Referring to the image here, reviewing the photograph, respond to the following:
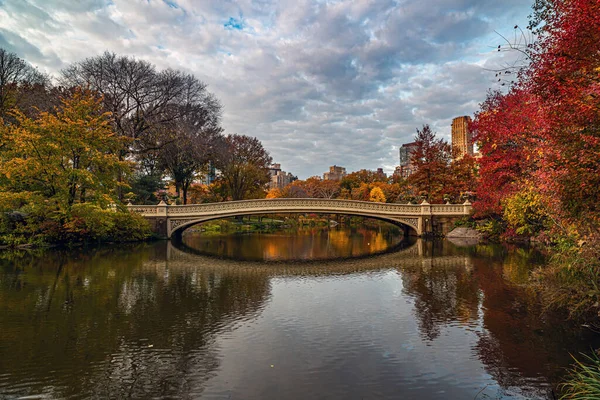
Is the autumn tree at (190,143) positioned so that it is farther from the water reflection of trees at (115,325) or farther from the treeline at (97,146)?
the water reflection of trees at (115,325)

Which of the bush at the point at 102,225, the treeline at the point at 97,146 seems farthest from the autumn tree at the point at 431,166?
the bush at the point at 102,225

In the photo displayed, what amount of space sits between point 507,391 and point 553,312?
164 inches

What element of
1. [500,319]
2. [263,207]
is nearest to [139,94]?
[263,207]

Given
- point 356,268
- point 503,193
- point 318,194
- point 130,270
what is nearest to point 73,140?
point 130,270

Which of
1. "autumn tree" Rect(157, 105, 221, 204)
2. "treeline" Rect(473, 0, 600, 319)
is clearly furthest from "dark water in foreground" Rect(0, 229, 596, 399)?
"autumn tree" Rect(157, 105, 221, 204)

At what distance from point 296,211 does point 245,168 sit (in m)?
16.6

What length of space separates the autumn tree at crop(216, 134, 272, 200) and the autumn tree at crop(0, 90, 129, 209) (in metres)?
17.2

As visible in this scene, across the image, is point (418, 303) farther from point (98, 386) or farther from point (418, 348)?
point (98, 386)

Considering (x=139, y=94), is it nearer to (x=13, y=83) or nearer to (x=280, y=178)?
(x=13, y=83)

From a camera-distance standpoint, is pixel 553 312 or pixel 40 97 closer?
pixel 553 312

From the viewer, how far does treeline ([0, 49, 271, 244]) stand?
1767cm

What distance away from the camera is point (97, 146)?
758 inches

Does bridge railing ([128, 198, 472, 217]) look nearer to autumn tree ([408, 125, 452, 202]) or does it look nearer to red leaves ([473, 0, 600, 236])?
autumn tree ([408, 125, 452, 202])

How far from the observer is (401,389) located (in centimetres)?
453
